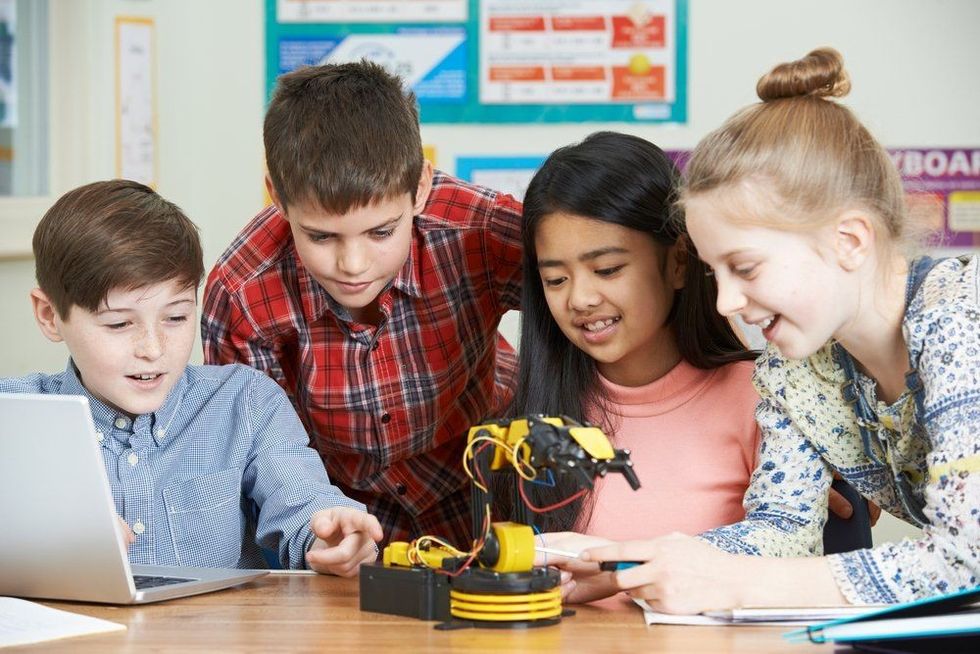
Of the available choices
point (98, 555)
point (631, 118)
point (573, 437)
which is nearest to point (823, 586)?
point (573, 437)

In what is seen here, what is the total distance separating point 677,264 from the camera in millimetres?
1589

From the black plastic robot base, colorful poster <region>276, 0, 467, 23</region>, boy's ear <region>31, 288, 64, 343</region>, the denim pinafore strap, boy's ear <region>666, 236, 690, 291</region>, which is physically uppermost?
colorful poster <region>276, 0, 467, 23</region>

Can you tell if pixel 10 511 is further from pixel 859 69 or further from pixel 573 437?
pixel 859 69

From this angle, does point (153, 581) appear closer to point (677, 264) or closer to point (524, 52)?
point (677, 264)

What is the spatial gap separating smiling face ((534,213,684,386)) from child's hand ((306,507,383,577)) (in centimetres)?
39

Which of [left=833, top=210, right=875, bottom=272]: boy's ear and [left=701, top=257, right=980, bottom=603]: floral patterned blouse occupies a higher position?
[left=833, top=210, right=875, bottom=272]: boy's ear

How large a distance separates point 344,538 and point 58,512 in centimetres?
33

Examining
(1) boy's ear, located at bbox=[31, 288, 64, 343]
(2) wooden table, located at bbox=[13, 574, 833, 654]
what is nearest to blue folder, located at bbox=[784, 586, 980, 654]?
(2) wooden table, located at bbox=[13, 574, 833, 654]

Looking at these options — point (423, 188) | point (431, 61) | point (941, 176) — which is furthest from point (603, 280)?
point (941, 176)

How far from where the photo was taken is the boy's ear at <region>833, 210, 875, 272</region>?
1.21m

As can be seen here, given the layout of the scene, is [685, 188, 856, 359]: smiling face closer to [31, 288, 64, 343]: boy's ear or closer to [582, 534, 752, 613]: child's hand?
[582, 534, 752, 613]: child's hand

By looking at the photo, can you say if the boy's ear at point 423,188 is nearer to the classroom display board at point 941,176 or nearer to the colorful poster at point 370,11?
the classroom display board at point 941,176

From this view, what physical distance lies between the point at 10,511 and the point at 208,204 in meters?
1.70

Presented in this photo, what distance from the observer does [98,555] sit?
3.77 feet
